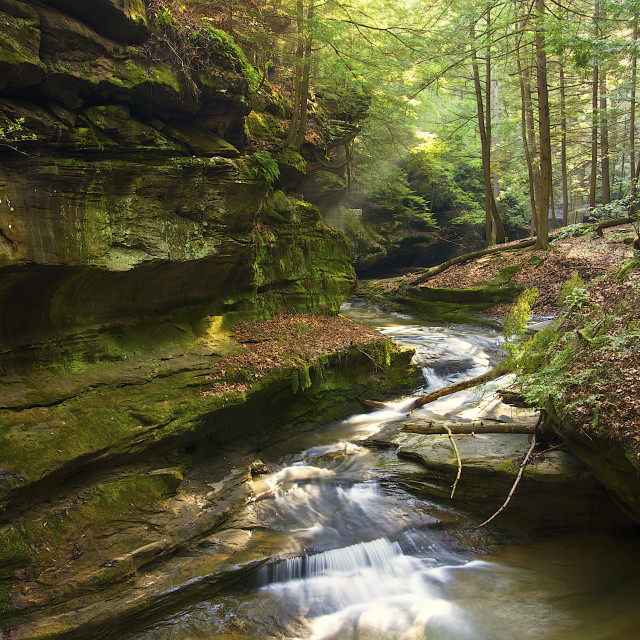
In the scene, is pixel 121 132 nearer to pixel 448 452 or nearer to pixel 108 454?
pixel 108 454

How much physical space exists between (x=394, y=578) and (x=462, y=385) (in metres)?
5.70

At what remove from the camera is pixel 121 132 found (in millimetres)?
7082

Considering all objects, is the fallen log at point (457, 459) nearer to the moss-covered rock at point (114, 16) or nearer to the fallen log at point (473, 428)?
the fallen log at point (473, 428)

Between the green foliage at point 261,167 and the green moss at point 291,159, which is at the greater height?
the green moss at point 291,159

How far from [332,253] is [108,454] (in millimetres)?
8818

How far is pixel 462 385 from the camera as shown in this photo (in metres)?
10.6

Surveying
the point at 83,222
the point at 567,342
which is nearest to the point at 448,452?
the point at 567,342

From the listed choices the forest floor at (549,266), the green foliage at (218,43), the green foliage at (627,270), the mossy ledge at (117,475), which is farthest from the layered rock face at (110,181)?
the forest floor at (549,266)

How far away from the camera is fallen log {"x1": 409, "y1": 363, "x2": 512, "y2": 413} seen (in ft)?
33.8

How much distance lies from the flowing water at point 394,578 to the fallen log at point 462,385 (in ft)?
9.17

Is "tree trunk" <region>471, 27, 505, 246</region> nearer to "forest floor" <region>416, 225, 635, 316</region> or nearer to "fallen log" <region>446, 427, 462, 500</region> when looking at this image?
"forest floor" <region>416, 225, 635, 316</region>

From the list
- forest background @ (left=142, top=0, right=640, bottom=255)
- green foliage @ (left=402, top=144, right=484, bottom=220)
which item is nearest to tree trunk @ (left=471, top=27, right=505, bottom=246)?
forest background @ (left=142, top=0, right=640, bottom=255)

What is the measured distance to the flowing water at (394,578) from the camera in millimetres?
4906

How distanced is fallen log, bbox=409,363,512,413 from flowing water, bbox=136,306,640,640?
2796mm
